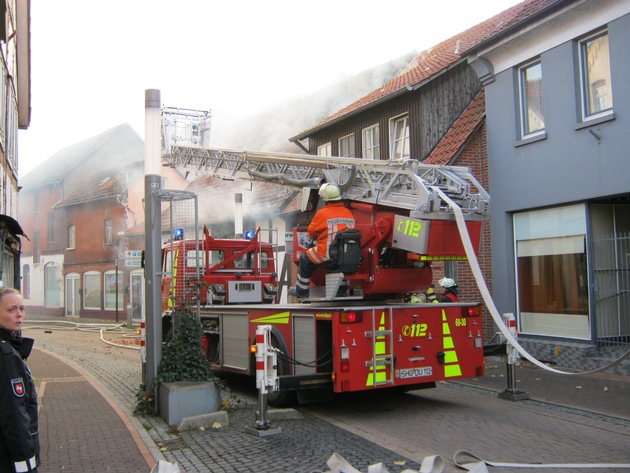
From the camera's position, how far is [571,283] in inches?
470

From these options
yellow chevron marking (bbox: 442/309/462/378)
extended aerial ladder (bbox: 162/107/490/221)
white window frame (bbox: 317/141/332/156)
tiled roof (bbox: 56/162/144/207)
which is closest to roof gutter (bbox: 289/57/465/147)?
white window frame (bbox: 317/141/332/156)

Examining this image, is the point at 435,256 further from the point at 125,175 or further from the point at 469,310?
the point at 125,175

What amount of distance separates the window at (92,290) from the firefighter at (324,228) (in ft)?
94.5

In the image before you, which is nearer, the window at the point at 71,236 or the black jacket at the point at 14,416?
the black jacket at the point at 14,416

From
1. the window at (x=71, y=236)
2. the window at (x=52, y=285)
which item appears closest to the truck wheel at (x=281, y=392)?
the window at (x=71, y=236)

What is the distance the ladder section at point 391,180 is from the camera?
7.77 metres

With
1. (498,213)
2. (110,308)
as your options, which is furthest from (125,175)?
(498,213)

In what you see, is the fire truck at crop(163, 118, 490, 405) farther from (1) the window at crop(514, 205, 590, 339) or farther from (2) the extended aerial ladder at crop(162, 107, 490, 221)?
(1) the window at crop(514, 205, 590, 339)

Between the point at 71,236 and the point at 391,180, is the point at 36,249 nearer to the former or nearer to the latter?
the point at 71,236

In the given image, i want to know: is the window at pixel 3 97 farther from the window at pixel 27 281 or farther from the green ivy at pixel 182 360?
the window at pixel 27 281

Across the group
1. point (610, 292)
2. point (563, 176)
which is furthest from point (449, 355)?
point (563, 176)

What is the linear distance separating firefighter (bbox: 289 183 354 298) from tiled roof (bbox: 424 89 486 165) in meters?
5.97

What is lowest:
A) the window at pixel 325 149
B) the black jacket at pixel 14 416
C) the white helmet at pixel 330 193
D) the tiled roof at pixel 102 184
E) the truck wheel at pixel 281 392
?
the truck wheel at pixel 281 392

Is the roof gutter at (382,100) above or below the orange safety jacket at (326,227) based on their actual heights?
above
